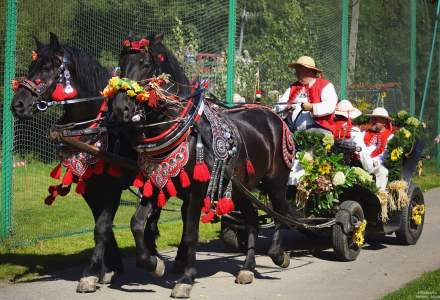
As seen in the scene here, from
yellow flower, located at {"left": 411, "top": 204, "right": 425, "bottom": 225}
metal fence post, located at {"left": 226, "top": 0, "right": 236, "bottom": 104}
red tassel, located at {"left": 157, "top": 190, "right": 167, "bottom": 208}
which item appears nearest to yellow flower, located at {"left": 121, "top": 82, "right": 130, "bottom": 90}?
red tassel, located at {"left": 157, "top": 190, "right": 167, "bottom": 208}

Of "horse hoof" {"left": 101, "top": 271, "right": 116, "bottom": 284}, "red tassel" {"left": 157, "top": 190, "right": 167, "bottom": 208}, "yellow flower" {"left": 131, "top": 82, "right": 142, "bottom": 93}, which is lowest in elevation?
"horse hoof" {"left": 101, "top": 271, "right": 116, "bottom": 284}

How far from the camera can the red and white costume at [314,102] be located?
936 cm

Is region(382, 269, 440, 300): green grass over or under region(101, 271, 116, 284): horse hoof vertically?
over

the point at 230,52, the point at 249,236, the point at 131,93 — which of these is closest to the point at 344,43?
the point at 230,52

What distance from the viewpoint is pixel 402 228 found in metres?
10.1

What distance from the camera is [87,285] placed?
727 cm

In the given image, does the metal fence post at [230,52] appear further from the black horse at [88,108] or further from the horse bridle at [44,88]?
the horse bridle at [44,88]

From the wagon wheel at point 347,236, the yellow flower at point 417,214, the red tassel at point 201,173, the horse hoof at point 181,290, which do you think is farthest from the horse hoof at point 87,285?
the yellow flower at point 417,214

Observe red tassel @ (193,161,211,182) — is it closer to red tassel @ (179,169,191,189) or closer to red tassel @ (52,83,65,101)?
red tassel @ (179,169,191,189)

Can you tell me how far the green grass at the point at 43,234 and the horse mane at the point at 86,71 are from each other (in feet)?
6.86

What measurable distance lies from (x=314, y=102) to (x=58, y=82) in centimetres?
344

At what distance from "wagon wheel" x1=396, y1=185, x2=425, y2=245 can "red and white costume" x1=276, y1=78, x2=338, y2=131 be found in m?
1.63

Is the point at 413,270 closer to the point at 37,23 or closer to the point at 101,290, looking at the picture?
the point at 101,290

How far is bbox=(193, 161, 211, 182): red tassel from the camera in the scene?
704 cm
